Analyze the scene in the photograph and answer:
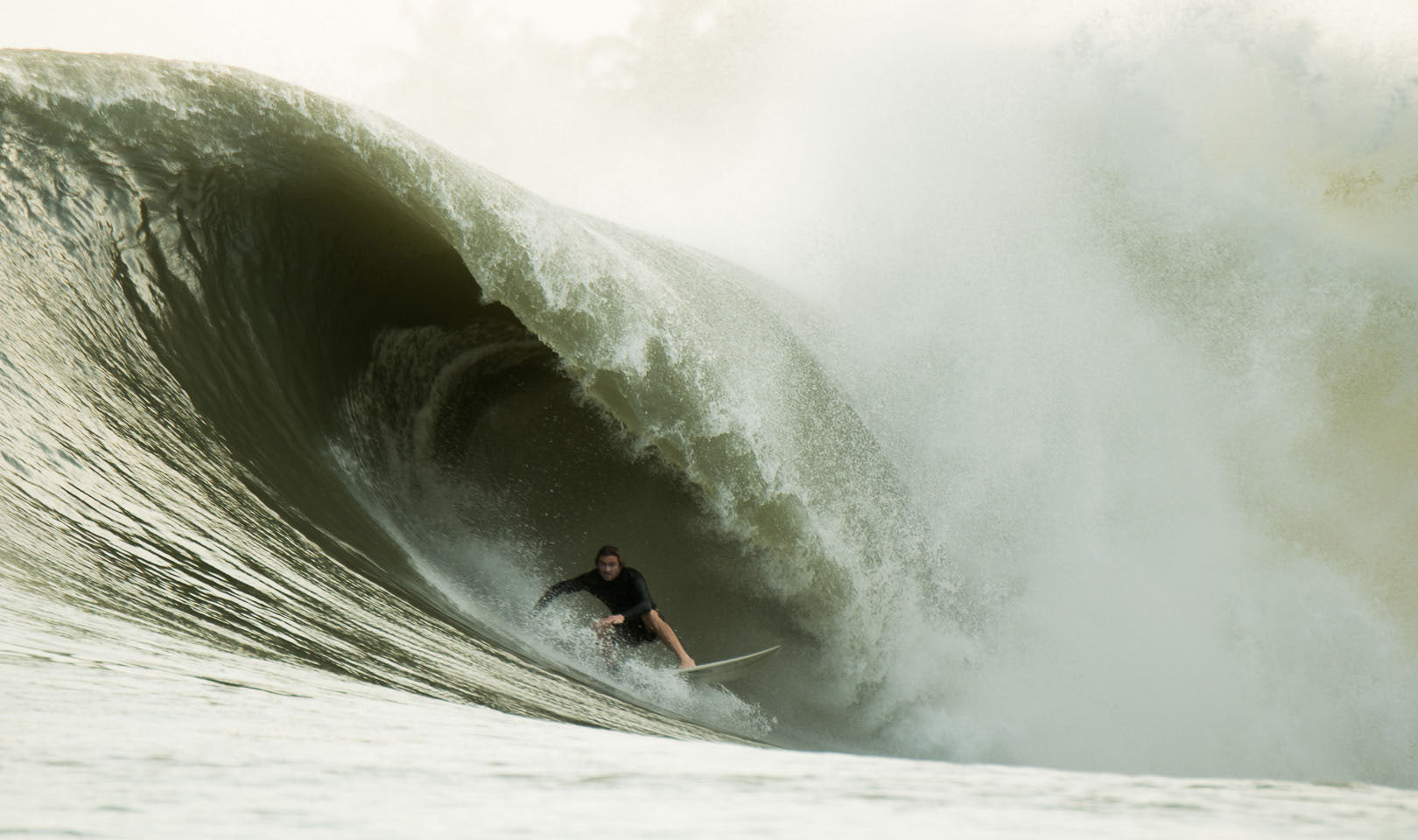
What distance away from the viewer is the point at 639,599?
5.56 meters

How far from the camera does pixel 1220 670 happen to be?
24.9ft

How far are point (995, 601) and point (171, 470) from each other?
574cm

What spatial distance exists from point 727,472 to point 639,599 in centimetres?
92

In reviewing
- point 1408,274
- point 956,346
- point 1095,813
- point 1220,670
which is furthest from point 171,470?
point 1408,274

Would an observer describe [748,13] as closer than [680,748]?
No

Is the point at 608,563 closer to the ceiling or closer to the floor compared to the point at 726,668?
closer to the ceiling

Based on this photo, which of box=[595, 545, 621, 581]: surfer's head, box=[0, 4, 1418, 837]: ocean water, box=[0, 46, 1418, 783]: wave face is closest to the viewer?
box=[0, 4, 1418, 837]: ocean water

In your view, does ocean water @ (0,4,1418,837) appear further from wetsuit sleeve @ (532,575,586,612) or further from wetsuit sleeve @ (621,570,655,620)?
wetsuit sleeve @ (621,570,655,620)

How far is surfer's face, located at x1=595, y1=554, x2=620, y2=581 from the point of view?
5410 mm

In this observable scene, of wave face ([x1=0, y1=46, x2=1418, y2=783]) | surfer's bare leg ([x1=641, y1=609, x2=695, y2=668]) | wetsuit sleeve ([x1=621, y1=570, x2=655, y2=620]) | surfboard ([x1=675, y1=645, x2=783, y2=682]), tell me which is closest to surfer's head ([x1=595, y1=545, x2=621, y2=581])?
wetsuit sleeve ([x1=621, y1=570, x2=655, y2=620])

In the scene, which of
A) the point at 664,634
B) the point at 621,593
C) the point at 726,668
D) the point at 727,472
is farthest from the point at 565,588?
the point at 727,472

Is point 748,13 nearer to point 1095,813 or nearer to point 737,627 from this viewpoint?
point 737,627

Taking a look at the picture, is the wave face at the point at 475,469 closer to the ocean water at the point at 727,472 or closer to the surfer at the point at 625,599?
the ocean water at the point at 727,472

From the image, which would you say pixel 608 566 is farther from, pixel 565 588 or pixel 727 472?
pixel 727 472
